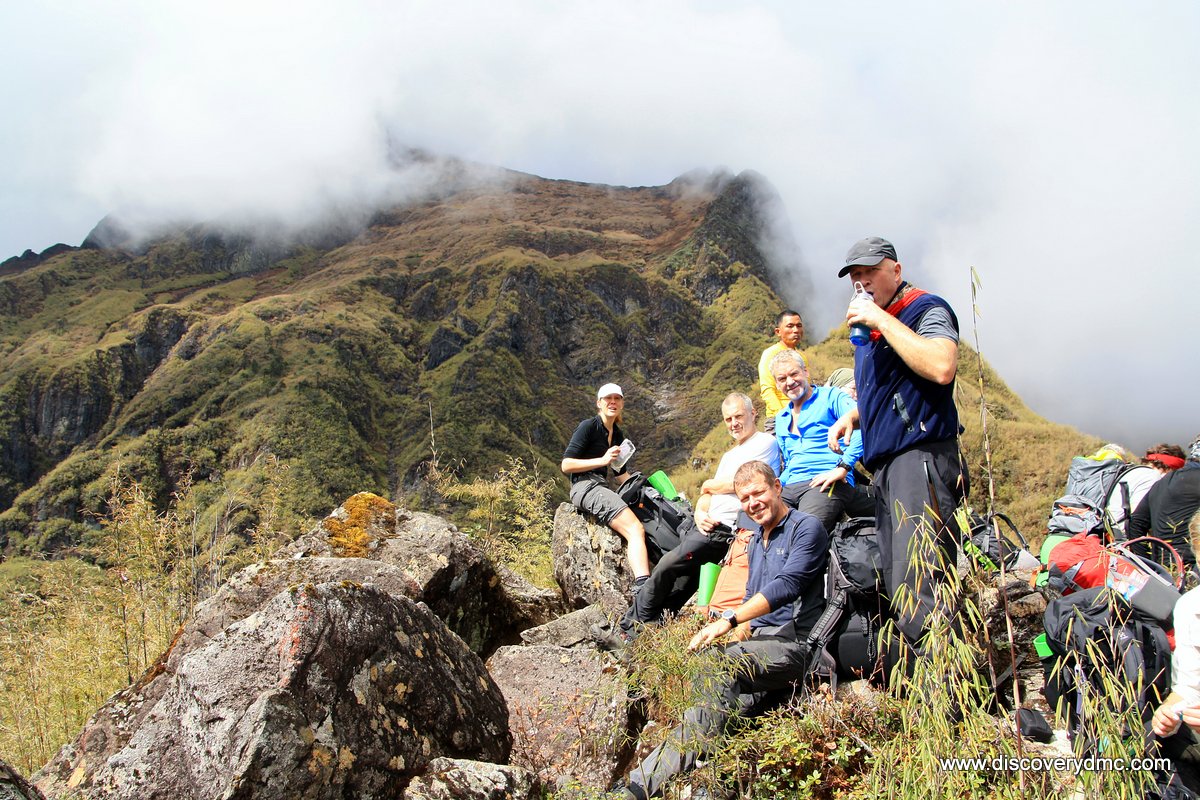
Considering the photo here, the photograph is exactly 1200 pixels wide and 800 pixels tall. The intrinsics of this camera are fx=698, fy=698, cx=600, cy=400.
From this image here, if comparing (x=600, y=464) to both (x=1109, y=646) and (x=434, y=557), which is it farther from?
(x=1109, y=646)

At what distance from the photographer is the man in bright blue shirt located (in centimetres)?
463

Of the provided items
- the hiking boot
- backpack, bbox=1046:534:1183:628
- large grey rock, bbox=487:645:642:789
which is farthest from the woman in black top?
backpack, bbox=1046:534:1183:628

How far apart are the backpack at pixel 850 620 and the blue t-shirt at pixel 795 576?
2.8 inches

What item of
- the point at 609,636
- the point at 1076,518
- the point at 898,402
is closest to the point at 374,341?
the point at 609,636

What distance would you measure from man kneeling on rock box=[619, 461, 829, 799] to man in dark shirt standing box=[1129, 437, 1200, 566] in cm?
248

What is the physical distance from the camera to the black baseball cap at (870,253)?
3.48m

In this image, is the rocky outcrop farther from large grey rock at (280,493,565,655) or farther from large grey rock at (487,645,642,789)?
large grey rock at (280,493,565,655)

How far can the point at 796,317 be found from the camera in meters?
6.36

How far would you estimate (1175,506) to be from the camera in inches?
189

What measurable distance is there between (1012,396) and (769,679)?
2105cm

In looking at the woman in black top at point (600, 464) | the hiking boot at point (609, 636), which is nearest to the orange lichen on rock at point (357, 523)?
the woman in black top at point (600, 464)

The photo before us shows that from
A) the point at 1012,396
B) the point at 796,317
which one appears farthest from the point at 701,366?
the point at 796,317

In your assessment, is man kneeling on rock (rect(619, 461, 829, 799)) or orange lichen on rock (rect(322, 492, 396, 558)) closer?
man kneeling on rock (rect(619, 461, 829, 799))

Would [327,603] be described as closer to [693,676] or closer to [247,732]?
[247,732]
